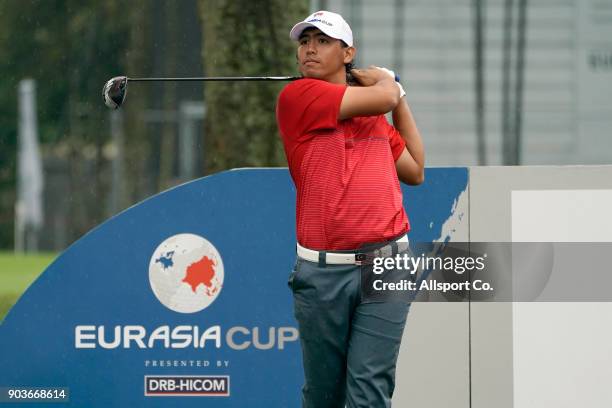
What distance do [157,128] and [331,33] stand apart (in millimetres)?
16830

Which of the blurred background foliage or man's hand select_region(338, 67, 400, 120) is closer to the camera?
man's hand select_region(338, 67, 400, 120)

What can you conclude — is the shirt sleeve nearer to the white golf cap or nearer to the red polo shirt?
the red polo shirt

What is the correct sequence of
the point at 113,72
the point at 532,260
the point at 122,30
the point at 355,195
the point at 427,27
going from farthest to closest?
1. the point at 113,72
2. the point at 122,30
3. the point at 427,27
4. the point at 532,260
5. the point at 355,195

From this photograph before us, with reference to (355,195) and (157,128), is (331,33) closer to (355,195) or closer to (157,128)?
(355,195)

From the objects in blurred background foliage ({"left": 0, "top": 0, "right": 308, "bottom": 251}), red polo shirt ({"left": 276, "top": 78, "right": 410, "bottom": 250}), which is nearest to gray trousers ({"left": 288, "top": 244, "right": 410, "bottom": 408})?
red polo shirt ({"left": 276, "top": 78, "right": 410, "bottom": 250})

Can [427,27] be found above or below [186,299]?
above

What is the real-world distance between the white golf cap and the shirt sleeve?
162 mm

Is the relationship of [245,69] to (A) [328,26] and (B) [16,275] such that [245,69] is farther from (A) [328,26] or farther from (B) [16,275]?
(B) [16,275]

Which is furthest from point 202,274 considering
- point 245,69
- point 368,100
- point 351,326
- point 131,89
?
point 131,89

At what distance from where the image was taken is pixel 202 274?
5.15 meters

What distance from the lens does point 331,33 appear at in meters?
4.18

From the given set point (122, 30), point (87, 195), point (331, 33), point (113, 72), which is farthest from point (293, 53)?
point (87, 195)

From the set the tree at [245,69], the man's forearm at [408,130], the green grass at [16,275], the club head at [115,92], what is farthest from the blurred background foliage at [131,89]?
the man's forearm at [408,130]

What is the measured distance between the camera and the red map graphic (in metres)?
5.14
